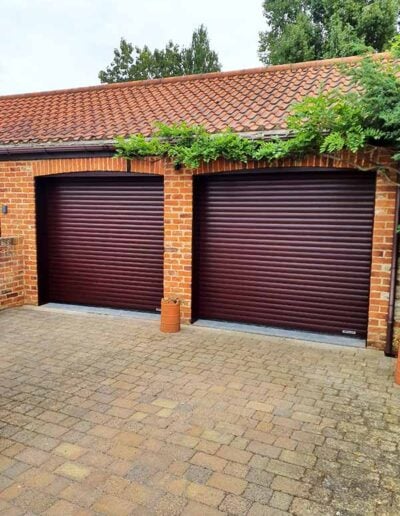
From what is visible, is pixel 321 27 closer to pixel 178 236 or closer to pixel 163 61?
pixel 163 61

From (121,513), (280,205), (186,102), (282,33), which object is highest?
(282,33)

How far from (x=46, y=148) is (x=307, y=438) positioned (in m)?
5.91

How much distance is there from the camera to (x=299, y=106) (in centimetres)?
488

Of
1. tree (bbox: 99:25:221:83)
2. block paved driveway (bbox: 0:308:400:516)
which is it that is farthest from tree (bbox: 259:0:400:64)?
block paved driveway (bbox: 0:308:400:516)

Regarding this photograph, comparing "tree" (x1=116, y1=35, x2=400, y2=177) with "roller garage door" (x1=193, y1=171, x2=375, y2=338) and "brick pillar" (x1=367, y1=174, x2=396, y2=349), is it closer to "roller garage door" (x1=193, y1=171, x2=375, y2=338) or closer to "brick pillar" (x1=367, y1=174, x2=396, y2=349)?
"brick pillar" (x1=367, y1=174, x2=396, y2=349)

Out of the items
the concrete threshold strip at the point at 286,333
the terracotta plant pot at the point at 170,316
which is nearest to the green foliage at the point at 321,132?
the terracotta plant pot at the point at 170,316

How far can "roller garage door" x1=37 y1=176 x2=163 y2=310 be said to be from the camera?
7.09 meters

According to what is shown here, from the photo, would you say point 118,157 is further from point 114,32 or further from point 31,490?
point 114,32

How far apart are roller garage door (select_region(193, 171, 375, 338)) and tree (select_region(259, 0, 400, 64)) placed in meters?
10.8

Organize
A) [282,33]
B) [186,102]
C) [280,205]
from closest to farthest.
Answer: [280,205]
[186,102]
[282,33]

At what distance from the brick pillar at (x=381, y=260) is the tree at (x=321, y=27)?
1114 centimetres

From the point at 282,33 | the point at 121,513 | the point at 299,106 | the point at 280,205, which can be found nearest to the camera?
the point at 121,513

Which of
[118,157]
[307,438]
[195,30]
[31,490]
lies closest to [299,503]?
[307,438]

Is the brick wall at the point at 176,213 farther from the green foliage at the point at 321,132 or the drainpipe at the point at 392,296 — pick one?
the green foliage at the point at 321,132
